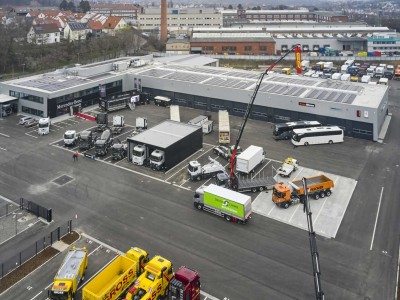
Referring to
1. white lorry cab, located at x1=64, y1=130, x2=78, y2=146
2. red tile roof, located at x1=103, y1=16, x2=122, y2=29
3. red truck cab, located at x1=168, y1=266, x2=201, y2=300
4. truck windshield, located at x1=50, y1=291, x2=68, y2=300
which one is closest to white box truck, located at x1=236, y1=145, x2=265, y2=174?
red truck cab, located at x1=168, y1=266, x2=201, y2=300

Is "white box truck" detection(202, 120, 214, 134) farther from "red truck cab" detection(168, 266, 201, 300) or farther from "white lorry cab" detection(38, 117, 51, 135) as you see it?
"red truck cab" detection(168, 266, 201, 300)

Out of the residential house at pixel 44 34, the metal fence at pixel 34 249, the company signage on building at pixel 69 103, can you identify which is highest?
the residential house at pixel 44 34

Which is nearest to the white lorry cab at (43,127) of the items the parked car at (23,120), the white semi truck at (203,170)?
the parked car at (23,120)

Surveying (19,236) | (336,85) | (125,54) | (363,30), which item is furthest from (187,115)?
(363,30)

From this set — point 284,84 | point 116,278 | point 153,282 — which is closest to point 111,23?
point 284,84

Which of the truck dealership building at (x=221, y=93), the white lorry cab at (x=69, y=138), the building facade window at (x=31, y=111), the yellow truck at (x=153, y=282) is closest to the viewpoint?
the yellow truck at (x=153, y=282)

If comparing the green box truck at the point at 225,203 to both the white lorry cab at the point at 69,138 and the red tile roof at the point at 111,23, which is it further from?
the red tile roof at the point at 111,23
